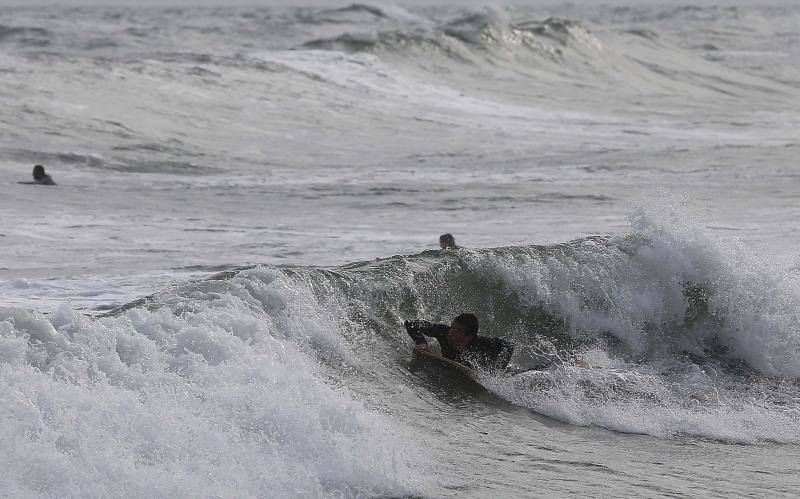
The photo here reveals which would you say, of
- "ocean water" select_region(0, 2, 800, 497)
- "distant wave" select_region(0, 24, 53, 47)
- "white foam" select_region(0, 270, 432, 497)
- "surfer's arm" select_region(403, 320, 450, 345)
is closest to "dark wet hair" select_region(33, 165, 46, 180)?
"ocean water" select_region(0, 2, 800, 497)

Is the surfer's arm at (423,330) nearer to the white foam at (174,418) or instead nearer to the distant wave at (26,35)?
the white foam at (174,418)

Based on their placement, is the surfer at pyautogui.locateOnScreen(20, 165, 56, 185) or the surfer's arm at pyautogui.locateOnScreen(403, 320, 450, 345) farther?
the surfer at pyautogui.locateOnScreen(20, 165, 56, 185)

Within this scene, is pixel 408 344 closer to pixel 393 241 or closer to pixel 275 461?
pixel 275 461

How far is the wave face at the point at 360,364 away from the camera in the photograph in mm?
6777

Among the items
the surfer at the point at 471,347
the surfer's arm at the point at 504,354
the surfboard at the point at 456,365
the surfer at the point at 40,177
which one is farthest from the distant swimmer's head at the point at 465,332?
the surfer at the point at 40,177

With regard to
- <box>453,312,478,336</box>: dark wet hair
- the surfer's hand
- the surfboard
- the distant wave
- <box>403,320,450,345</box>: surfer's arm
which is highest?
the distant wave

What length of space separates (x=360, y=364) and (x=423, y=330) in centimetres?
80

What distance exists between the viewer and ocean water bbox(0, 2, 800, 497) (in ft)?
23.3

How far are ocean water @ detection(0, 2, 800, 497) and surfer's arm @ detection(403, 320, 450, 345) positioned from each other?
262 millimetres

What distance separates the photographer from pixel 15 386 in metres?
6.83

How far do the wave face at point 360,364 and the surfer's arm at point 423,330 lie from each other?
18 cm

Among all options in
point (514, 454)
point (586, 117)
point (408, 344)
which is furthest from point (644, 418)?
point (586, 117)

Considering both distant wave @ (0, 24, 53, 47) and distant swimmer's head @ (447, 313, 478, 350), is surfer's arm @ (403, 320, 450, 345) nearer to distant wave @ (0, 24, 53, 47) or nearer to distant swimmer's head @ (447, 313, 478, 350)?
distant swimmer's head @ (447, 313, 478, 350)

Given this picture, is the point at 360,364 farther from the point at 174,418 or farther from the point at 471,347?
the point at 174,418
